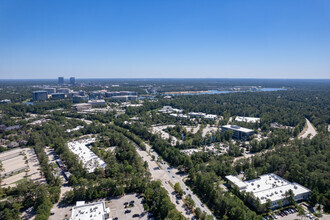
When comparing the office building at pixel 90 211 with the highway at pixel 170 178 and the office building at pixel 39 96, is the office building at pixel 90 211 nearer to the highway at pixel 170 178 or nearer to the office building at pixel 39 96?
the highway at pixel 170 178

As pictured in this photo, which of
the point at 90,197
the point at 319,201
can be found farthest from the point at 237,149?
the point at 90,197

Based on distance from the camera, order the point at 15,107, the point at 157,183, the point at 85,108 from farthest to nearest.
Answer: the point at 85,108
the point at 15,107
the point at 157,183

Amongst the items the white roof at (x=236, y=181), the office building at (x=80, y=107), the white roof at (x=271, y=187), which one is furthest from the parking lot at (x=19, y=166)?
the office building at (x=80, y=107)

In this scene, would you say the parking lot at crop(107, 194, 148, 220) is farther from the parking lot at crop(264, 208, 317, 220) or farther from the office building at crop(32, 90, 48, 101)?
the office building at crop(32, 90, 48, 101)

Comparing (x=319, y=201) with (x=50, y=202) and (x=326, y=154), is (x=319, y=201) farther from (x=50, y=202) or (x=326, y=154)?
(x=50, y=202)

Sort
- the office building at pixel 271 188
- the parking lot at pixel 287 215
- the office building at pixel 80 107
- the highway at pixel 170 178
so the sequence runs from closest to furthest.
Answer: the parking lot at pixel 287 215 < the highway at pixel 170 178 < the office building at pixel 271 188 < the office building at pixel 80 107

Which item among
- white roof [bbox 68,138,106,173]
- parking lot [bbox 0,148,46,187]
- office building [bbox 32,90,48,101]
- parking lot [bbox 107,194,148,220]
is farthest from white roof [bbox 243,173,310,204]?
office building [bbox 32,90,48,101]

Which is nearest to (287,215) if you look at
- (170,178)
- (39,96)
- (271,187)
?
(271,187)
